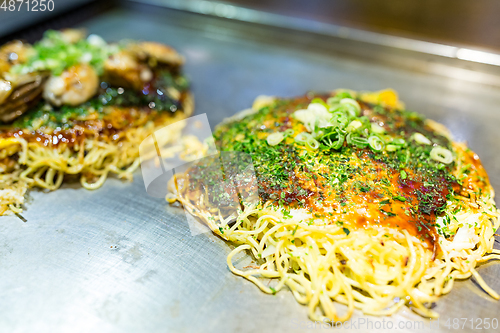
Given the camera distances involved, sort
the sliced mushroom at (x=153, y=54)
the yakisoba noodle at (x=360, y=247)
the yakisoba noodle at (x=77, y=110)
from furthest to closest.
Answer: the sliced mushroom at (x=153, y=54), the yakisoba noodle at (x=77, y=110), the yakisoba noodle at (x=360, y=247)

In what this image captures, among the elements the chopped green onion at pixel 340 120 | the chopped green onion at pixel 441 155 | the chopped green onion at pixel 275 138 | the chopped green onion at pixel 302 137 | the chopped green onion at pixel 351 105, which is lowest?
the chopped green onion at pixel 441 155

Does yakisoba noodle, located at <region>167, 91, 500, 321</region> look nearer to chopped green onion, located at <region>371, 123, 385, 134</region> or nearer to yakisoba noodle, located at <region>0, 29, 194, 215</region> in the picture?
chopped green onion, located at <region>371, 123, 385, 134</region>

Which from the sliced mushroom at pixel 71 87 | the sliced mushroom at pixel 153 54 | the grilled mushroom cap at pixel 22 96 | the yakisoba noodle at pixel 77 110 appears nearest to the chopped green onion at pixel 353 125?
the yakisoba noodle at pixel 77 110

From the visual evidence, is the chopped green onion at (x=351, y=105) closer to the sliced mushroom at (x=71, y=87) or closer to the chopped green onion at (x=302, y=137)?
the chopped green onion at (x=302, y=137)

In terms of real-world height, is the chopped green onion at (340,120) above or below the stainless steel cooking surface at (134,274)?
above

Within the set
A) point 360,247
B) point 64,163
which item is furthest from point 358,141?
point 64,163

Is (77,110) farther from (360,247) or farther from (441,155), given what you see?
(441,155)

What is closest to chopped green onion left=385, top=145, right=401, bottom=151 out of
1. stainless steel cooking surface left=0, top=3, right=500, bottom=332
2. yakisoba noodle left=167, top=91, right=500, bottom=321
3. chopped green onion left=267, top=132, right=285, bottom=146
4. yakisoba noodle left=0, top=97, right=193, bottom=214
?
yakisoba noodle left=167, top=91, right=500, bottom=321

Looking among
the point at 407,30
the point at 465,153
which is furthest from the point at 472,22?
the point at 465,153
